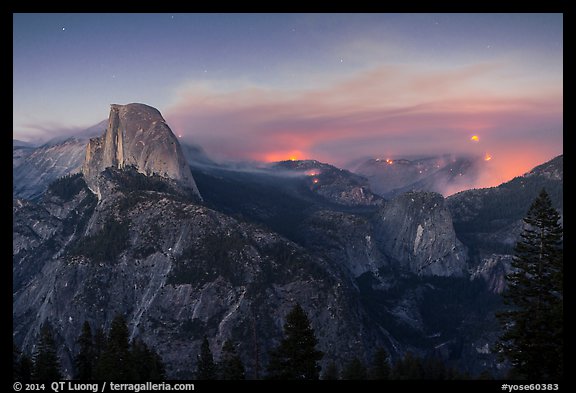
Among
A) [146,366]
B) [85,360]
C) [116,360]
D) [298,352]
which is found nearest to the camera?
[298,352]

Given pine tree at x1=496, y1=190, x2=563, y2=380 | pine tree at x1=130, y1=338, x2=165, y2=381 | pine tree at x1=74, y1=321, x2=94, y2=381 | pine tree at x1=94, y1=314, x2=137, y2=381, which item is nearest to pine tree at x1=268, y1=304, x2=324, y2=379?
pine tree at x1=94, y1=314, x2=137, y2=381

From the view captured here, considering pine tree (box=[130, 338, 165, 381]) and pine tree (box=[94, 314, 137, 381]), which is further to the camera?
pine tree (box=[130, 338, 165, 381])

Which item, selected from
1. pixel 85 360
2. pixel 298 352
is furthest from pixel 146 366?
pixel 298 352

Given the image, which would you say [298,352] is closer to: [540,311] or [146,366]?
[540,311]

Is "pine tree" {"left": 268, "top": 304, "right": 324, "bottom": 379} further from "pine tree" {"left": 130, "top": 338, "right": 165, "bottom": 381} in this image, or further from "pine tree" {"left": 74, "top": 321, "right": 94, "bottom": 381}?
"pine tree" {"left": 74, "top": 321, "right": 94, "bottom": 381}

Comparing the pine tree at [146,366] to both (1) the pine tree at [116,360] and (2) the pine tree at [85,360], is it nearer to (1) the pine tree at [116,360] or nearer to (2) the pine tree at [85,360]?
(2) the pine tree at [85,360]
